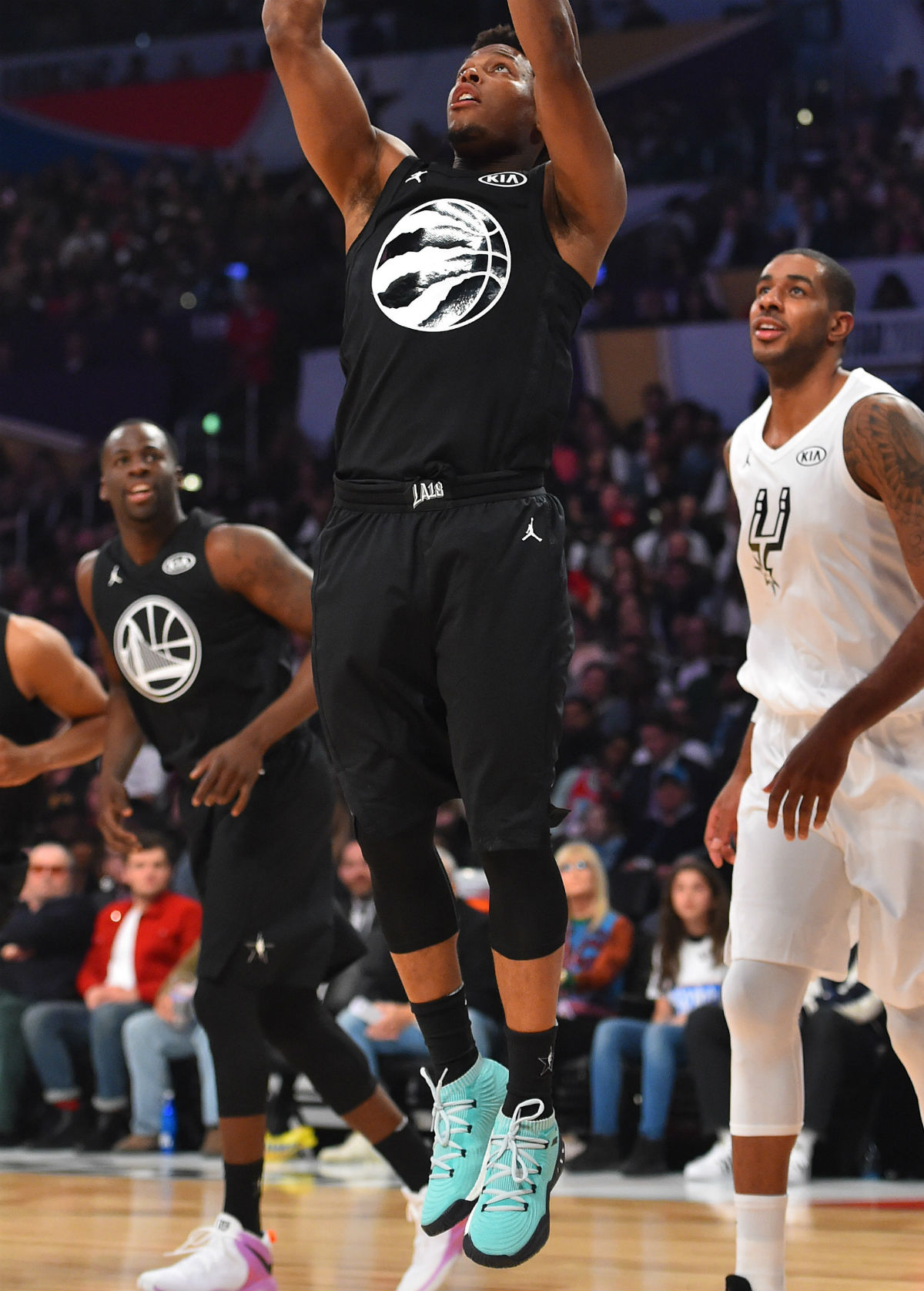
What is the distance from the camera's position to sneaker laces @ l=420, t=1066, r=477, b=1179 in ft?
10.2

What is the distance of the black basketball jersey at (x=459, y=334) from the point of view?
3.00 metres

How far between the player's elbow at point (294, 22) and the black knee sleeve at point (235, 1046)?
250cm

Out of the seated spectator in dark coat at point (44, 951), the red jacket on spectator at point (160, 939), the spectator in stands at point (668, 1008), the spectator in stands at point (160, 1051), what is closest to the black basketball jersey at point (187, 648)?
the spectator in stands at point (668, 1008)

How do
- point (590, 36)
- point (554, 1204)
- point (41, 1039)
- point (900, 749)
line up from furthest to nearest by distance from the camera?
1. point (590, 36)
2. point (41, 1039)
3. point (554, 1204)
4. point (900, 749)

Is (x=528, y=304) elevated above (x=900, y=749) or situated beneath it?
elevated above

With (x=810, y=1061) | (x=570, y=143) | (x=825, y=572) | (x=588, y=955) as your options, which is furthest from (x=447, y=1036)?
(x=588, y=955)

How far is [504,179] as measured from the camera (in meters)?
3.14

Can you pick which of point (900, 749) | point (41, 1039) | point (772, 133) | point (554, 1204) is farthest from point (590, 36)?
point (900, 749)

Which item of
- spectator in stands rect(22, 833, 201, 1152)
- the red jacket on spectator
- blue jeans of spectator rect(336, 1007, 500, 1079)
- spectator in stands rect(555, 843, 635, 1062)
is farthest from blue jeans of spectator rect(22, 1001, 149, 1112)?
spectator in stands rect(555, 843, 635, 1062)

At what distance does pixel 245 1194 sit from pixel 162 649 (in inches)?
58.5

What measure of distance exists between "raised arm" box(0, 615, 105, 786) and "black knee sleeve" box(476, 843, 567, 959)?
7.29ft

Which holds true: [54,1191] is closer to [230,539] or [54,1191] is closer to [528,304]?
[230,539]

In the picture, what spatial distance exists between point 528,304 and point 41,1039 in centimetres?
624

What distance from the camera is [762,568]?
3777mm
